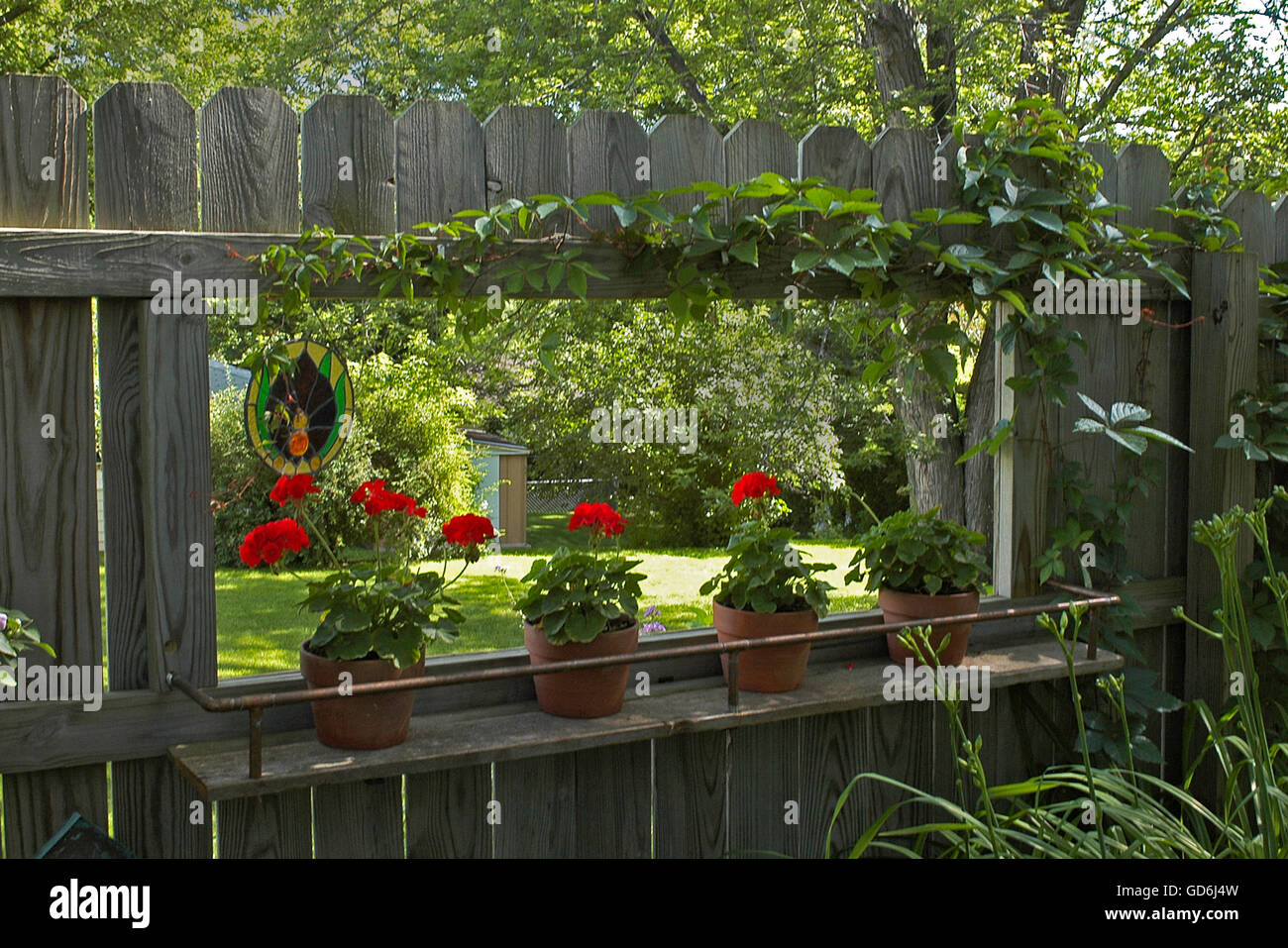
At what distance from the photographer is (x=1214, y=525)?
0.99m

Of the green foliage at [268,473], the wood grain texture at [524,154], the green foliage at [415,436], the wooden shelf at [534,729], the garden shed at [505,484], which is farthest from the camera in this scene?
the garden shed at [505,484]

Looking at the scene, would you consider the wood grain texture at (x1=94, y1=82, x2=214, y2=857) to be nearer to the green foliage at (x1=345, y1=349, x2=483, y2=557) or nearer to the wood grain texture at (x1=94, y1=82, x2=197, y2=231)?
the wood grain texture at (x1=94, y1=82, x2=197, y2=231)

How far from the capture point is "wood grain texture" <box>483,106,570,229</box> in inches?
80.6

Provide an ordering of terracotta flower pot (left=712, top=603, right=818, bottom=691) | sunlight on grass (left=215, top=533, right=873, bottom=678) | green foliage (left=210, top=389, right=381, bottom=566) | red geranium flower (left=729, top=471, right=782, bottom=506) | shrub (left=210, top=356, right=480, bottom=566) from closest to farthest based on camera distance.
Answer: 1. terracotta flower pot (left=712, top=603, right=818, bottom=691)
2. red geranium flower (left=729, top=471, right=782, bottom=506)
3. sunlight on grass (left=215, top=533, right=873, bottom=678)
4. green foliage (left=210, top=389, right=381, bottom=566)
5. shrub (left=210, top=356, right=480, bottom=566)

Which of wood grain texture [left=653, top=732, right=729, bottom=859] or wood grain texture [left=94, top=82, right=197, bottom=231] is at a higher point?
wood grain texture [left=94, top=82, right=197, bottom=231]

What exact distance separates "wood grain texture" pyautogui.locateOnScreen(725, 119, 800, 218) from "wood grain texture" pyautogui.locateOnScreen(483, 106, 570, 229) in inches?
13.8

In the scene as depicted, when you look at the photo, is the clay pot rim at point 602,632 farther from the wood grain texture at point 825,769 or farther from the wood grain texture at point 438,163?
the wood grain texture at point 438,163

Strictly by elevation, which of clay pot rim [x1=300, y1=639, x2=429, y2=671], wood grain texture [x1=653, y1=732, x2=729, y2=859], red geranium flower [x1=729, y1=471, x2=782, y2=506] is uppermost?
red geranium flower [x1=729, y1=471, x2=782, y2=506]

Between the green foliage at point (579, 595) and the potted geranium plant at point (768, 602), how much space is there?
244 mm

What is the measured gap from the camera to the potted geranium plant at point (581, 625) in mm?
1984

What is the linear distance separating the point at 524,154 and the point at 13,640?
1216 mm

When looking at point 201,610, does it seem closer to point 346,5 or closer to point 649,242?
point 649,242

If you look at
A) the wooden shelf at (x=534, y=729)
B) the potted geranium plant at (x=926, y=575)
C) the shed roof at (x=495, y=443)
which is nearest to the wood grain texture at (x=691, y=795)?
the wooden shelf at (x=534, y=729)

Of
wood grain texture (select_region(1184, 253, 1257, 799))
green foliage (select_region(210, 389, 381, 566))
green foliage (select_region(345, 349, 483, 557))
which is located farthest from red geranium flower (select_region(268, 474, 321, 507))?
green foliage (select_region(345, 349, 483, 557))
